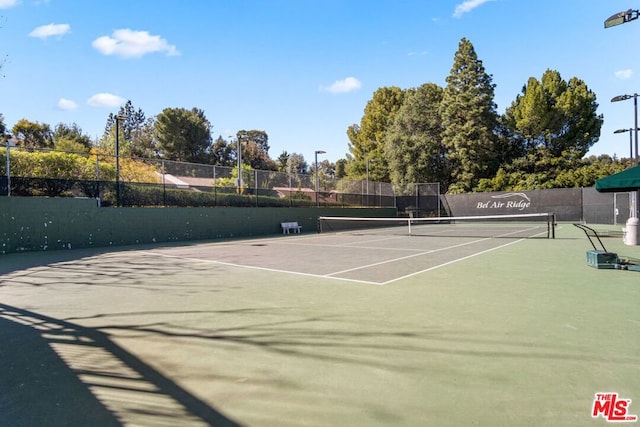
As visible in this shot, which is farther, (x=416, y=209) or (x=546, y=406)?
(x=416, y=209)

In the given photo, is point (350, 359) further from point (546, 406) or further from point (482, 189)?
point (482, 189)

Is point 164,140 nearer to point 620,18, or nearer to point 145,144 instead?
point 145,144

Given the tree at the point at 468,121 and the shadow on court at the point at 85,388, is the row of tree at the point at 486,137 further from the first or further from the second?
the shadow on court at the point at 85,388

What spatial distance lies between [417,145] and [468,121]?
5486mm

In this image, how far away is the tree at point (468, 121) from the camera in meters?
38.5

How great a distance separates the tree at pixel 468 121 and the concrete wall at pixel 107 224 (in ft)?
78.2

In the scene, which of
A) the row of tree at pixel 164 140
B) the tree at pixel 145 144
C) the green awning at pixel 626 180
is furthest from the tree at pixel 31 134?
the green awning at pixel 626 180

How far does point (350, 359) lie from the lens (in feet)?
10.8

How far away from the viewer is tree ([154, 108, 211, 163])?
5388 cm

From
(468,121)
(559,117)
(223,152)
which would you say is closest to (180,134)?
(223,152)

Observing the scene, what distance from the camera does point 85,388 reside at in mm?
2803

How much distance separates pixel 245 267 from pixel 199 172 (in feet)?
38.4

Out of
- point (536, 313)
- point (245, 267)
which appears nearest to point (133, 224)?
point (245, 267)

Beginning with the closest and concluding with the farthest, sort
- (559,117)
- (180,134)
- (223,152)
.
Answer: (559,117) → (180,134) → (223,152)
